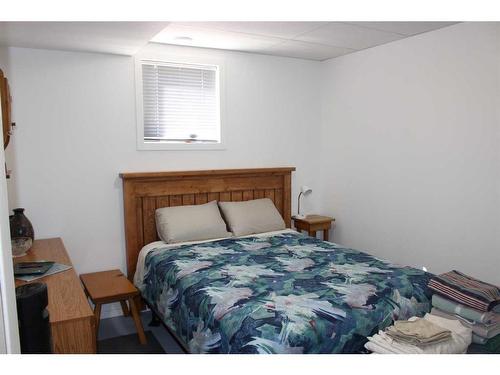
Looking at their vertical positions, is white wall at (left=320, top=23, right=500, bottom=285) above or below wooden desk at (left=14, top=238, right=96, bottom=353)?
above

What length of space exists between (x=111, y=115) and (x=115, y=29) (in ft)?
3.21

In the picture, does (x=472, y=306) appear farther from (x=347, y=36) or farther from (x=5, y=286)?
(x=347, y=36)

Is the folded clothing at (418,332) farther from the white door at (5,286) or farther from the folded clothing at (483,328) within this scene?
the white door at (5,286)

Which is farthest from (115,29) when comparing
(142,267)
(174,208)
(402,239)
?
(402,239)

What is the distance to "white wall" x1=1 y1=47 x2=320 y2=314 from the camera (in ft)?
9.87

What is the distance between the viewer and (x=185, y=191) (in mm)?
3598

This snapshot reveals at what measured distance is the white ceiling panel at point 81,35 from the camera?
231cm

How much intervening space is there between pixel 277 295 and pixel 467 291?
951 mm

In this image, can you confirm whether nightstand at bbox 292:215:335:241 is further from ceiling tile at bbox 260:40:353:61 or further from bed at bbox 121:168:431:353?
ceiling tile at bbox 260:40:353:61

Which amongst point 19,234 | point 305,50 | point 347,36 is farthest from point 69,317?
point 305,50

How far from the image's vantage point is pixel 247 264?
8.96ft

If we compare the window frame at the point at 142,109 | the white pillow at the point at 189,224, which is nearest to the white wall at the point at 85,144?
the window frame at the point at 142,109

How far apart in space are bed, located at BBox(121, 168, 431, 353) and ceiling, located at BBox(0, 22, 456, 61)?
1.08 metres

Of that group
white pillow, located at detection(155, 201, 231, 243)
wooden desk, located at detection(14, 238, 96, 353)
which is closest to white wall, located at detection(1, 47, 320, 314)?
white pillow, located at detection(155, 201, 231, 243)
